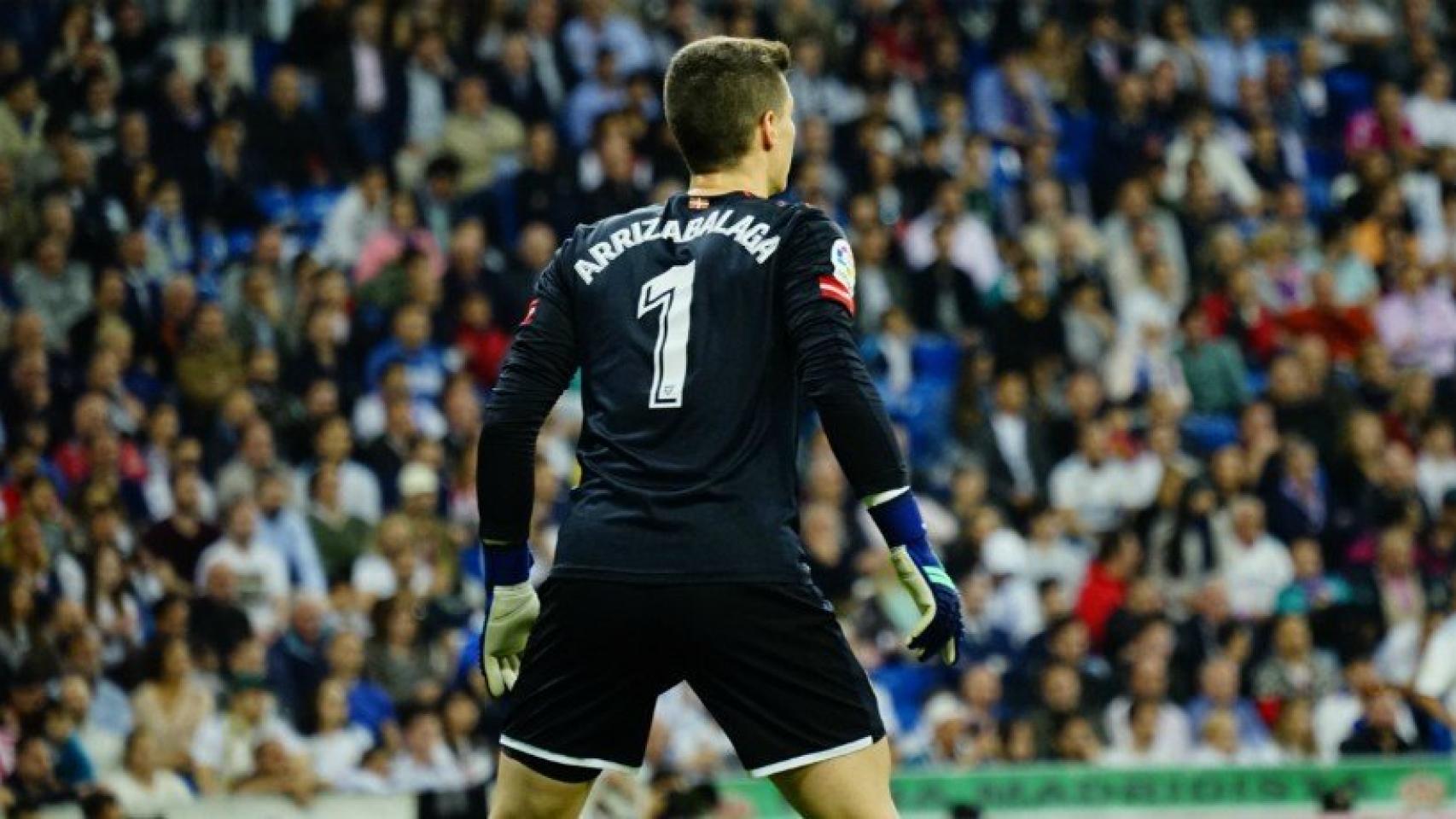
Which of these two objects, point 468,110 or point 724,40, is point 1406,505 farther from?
point 724,40

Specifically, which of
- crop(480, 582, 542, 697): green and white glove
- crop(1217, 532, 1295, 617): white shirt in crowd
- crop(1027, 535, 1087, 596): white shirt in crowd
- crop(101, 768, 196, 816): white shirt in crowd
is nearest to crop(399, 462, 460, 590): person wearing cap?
crop(101, 768, 196, 816): white shirt in crowd

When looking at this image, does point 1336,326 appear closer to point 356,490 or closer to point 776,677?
point 356,490

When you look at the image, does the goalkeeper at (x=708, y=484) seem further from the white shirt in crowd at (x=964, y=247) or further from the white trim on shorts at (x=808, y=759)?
the white shirt in crowd at (x=964, y=247)

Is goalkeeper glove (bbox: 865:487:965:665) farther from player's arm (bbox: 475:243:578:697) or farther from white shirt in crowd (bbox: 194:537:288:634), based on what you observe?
white shirt in crowd (bbox: 194:537:288:634)

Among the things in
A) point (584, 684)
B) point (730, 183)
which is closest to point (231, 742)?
point (584, 684)

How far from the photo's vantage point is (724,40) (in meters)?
4.86

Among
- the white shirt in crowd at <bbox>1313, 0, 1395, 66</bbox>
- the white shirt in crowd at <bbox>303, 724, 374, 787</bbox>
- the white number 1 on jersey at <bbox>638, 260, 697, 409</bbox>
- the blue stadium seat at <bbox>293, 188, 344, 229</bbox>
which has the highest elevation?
the white shirt in crowd at <bbox>1313, 0, 1395, 66</bbox>

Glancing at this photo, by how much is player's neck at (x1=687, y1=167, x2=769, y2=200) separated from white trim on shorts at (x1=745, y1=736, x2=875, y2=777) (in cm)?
110

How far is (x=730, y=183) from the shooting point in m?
4.89

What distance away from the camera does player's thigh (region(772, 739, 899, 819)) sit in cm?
468

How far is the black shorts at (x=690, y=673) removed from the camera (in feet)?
15.3

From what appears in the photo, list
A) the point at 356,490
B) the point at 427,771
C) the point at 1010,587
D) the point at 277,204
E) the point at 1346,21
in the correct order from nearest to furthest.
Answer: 1. the point at 427,771
2. the point at 356,490
3. the point at 1010,587
4. the point at 277,204
5. the point at 1346,21

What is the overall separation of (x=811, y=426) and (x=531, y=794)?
30.1 ft

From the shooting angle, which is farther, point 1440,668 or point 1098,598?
point 1098,598
